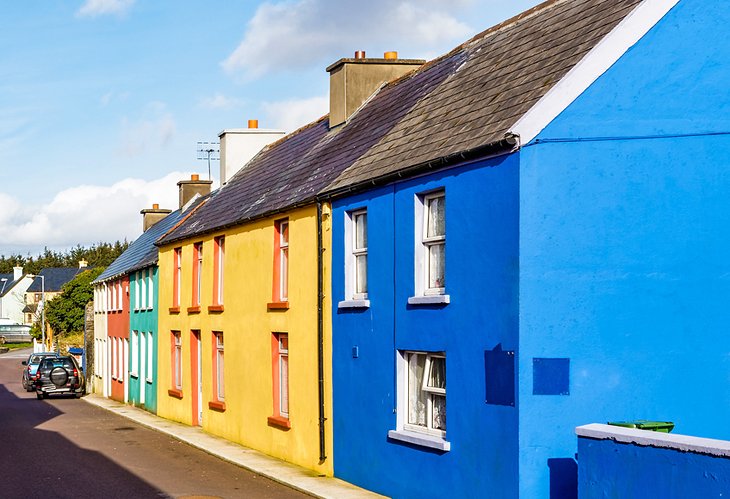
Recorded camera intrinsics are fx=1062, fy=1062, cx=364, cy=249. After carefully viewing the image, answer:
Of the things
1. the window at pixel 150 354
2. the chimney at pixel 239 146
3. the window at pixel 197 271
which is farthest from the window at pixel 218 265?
the window at pixel 150 354

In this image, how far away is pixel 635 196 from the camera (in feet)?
43.4

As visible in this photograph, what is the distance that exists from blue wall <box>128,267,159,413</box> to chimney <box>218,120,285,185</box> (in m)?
4.47

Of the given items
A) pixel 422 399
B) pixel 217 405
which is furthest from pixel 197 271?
pixel 422 399

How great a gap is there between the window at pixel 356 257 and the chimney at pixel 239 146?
16.1m

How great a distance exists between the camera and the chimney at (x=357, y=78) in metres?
24.3

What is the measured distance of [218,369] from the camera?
89.4 ft

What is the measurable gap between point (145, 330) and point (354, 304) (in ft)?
69.4

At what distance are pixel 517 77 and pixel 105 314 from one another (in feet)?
118

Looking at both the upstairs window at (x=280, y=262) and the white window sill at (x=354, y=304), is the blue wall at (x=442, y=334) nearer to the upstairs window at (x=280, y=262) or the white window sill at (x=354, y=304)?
the white window sill at (x=354, y=304)

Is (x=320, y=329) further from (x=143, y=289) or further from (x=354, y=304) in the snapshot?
(x=143, y=289)

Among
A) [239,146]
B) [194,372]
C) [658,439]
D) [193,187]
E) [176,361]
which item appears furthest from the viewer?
[193,187]

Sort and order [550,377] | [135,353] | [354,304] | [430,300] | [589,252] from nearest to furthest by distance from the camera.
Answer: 1. [550,377]
2. [589,252]
3. [430,300]
4. [354,304]
5. [135,353]

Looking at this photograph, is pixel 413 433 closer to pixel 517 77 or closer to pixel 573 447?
pixel 573 447

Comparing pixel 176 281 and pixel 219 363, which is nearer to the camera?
A: pixel 219 363
